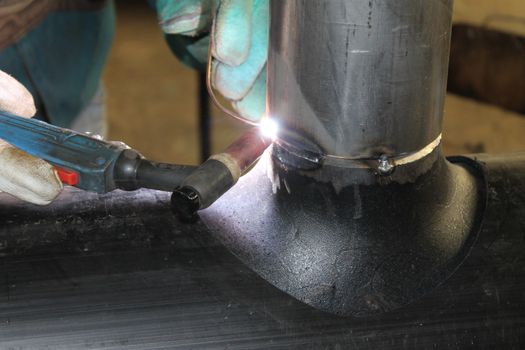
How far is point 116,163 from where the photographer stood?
74 cm

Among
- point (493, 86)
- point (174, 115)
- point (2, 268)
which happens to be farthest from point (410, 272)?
point (174, 115)

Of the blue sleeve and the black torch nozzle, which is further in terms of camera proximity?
the blue sleeve

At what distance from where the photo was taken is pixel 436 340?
0.69 m

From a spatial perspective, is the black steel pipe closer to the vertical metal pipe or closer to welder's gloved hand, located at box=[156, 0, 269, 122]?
the vertical metal pipe

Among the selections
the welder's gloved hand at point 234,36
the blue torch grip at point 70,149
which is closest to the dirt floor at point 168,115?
the welder's gloved hand at point 234,36

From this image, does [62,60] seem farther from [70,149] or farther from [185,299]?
[185,299]

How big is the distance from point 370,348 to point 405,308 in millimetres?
53

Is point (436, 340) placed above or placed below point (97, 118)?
above

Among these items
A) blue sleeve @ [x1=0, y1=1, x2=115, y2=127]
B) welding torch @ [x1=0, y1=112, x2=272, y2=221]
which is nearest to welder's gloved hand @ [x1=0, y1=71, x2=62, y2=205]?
welding torch @ [x1=0, y1=112, x2=272, y2=221]

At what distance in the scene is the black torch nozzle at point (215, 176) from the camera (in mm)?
675

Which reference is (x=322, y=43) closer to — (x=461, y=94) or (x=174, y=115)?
(x=461, y=94)

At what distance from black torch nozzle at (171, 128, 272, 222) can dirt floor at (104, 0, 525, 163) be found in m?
2.23

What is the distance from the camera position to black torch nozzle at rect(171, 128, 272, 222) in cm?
67

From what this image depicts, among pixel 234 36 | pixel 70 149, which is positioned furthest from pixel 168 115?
pixel 70 149
